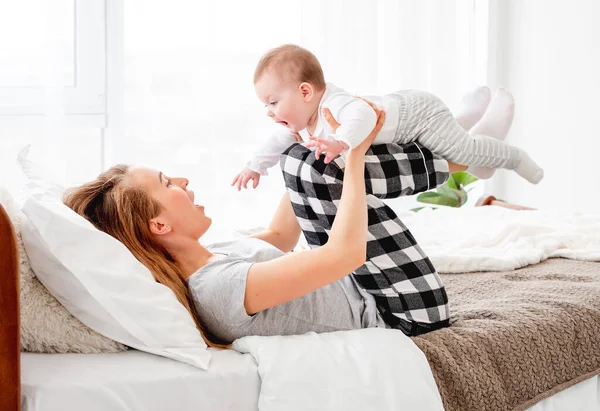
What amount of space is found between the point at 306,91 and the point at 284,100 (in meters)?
0.05

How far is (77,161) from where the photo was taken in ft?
9.81

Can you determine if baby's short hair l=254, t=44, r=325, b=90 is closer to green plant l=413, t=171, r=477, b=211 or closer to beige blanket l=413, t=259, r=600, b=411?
beige blanket l=413, t=259, r=600, b=411

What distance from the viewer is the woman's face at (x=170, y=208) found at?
1411 millimetres

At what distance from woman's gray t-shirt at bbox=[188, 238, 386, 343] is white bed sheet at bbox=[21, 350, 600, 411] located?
0.08 meters

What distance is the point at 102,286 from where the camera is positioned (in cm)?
123

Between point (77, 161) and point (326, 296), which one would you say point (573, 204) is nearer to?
point (77, 161)

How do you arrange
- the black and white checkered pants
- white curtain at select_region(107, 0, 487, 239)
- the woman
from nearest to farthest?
the woman → the black and white checkered pants → white curtain at select_region(107, 0, 487, 239)

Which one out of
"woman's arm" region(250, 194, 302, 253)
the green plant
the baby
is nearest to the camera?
the baby

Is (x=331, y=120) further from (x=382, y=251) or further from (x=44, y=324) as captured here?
(x=44, y=324)

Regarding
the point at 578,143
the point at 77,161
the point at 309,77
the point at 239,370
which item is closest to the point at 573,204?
the point at 578,143

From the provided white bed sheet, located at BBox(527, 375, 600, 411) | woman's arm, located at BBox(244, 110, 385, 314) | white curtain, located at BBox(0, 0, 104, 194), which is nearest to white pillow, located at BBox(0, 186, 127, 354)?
woman's arm, located at BBox(244, 110, 385, 314)

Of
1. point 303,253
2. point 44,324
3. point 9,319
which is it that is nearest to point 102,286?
point 44,324

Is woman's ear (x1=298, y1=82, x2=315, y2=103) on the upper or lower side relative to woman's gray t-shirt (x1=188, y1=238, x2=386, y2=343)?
upper

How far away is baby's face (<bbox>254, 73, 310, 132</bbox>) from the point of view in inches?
66.6
